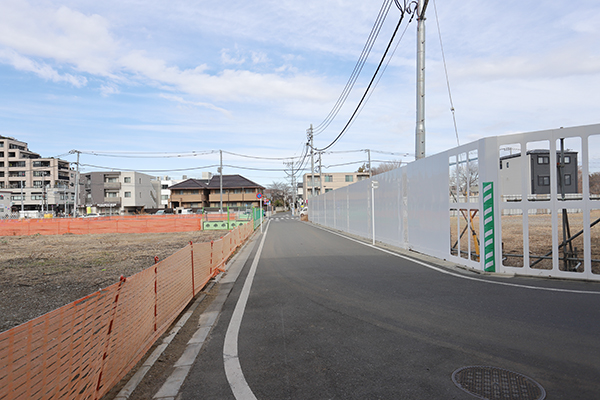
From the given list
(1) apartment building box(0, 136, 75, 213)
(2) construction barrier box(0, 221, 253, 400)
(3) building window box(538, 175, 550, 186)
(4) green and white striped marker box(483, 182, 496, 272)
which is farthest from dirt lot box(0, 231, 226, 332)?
(1) apartment building box(0, 136, 75, 213)

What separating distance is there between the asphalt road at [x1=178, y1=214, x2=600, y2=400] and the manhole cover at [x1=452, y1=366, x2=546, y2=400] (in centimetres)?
9

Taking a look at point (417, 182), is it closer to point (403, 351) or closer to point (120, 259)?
point (403, 351)

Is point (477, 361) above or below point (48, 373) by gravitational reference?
below

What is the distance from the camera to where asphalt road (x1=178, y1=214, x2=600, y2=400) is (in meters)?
3.49

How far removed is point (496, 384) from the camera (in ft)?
11.3

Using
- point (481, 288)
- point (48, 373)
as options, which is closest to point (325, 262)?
point (481, 288)

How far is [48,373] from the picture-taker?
8.90 feet

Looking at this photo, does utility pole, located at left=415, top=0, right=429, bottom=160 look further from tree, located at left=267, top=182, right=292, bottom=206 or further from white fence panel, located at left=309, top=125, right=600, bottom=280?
tree, located at left=267, top=182, right=292, bottom=206

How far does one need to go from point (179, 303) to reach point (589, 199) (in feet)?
26.9

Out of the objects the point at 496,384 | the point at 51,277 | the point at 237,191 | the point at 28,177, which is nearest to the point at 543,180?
the point at 496,384

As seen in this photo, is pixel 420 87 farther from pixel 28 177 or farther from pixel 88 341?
pixel 28 177

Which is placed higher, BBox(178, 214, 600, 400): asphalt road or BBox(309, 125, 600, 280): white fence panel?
BBox(309, 125, 600, 280): white fence panel

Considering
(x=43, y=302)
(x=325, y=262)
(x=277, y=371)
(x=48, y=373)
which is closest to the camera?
(x=48, y=373)

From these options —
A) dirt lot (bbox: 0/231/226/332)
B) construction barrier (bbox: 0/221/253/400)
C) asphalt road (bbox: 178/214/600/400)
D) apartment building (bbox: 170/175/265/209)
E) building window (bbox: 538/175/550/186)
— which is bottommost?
dirt lot (bbox: 0/231/226/332)
